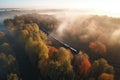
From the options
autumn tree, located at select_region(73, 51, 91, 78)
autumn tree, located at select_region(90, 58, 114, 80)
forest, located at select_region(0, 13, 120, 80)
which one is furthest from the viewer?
autumn tree, located at select_region(73, 51, 91, 78)

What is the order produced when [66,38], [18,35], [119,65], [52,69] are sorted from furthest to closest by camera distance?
[66,38] < [18,35] < [119,65] < [52,69]

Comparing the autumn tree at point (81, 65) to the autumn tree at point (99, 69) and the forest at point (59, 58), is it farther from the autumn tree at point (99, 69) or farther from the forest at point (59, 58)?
the autumn tree at point (99, 69)

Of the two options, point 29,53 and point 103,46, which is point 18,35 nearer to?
point 29,53

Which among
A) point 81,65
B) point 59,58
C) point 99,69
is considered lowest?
point 81,65

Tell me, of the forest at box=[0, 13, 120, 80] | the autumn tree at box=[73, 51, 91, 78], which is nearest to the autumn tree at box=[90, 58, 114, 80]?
the forest at box=[0, 13, 120, 80]

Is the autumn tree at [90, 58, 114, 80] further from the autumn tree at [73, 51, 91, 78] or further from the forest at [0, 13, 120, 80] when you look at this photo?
the autumn tree at [73, 51, 91, 78]

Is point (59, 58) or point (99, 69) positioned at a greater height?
point (99, 69)

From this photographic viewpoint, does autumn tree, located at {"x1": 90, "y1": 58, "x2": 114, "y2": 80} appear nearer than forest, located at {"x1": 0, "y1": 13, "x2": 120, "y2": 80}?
Yes

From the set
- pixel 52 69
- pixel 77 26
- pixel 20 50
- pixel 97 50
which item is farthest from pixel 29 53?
pixel 77 26

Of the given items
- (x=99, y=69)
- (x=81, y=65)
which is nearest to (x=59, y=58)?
(x=81, y=65)

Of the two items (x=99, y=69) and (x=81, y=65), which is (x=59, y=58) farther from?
(x=99, y=69)

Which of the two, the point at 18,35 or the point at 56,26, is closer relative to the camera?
the point at 18,35
